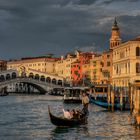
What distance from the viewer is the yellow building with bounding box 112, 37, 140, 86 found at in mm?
31763

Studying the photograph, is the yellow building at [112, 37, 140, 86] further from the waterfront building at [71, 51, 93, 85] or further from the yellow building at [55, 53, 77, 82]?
the yellow building at [55, 53, 77, 82]

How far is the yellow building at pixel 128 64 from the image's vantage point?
104ft

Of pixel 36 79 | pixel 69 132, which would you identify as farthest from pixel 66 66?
pixel 69 132

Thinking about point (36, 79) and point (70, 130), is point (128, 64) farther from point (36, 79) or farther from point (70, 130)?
point (36, 79)

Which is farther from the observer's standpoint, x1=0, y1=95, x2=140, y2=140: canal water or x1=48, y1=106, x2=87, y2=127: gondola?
x1=48, y1=106, x2=87, y2=127: gondola

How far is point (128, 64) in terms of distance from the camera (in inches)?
1281

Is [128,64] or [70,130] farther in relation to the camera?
[128,64]

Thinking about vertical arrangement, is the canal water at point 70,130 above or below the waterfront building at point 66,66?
below

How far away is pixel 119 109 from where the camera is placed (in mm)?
22828

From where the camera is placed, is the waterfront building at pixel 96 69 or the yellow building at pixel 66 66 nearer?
the waterfront building at pixel 96 69

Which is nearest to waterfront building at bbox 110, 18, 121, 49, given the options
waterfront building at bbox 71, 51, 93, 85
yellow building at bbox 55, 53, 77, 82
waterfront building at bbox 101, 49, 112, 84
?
waterfront building at bbox 101, 49, 112, 84

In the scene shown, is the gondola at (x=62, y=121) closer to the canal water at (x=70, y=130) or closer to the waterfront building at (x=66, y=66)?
the canal water at (x=70, y=130)

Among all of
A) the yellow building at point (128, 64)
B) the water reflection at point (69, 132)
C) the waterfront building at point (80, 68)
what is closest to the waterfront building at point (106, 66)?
the waterfront building at point (80, 68)

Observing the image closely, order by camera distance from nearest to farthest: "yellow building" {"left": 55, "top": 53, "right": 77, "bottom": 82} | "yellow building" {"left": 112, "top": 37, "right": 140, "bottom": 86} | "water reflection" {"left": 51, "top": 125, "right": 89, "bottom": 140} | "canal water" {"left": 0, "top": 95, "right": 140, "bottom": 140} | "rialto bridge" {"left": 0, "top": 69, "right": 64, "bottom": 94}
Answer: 1. "canal water" {"left": 0, "top": 95, "right": 140, "bottom": 140}
2. "water reflection" {"left": 51, "top": 125, "right": 89, "bottom": 140}
3. "yellow building" {"left": 112, "top": 37, "right": 140, "bottom": 86}
4. "rialto bridge" {"left": 0, "top": 69, "right": 64, "bottom": 94}
5. "yellow building" {"left": 55, "top": 53, "right": 77, "bottom": 82}
